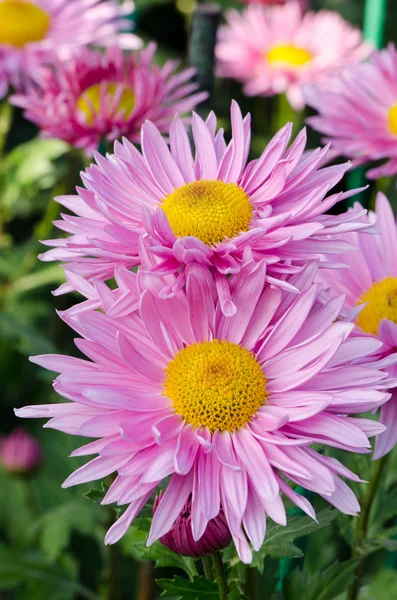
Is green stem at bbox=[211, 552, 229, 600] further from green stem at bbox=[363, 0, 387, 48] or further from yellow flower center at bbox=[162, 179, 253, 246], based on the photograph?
green stem at bbox=[363, 0, 387, 48]

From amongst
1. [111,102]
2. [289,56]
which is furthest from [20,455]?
[289,56]

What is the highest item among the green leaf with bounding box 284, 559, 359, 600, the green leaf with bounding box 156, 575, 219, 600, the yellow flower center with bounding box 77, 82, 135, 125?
the yellow flower center with bounding box 77, 82, 135, 125

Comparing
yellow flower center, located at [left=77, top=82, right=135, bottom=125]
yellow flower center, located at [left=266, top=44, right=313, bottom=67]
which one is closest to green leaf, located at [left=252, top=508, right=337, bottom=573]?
yellow flower center, located at [left=77, top=82, right=135, bottom=125]

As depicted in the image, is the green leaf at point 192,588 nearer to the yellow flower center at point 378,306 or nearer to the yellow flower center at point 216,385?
the yellow flower center at point 216,385

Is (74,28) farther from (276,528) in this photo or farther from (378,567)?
(276,528)

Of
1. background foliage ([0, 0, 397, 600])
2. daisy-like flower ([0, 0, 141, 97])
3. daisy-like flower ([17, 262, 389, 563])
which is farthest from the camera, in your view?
daisy-like flower ([0, 0, 141, 97])

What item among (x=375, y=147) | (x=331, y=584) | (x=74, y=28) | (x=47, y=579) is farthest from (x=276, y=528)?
(x=74, y=28)

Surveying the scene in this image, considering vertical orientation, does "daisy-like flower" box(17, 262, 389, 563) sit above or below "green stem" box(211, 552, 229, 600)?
above
